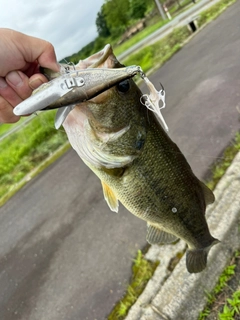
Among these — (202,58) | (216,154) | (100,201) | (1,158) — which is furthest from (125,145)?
(1,158)

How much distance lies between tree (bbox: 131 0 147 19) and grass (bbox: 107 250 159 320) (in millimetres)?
54575

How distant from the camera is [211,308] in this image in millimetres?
2654

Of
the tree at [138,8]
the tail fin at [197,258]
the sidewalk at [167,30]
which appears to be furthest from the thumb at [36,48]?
the tree at [138,8]

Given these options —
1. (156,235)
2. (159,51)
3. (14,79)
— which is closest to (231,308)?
(156,235)

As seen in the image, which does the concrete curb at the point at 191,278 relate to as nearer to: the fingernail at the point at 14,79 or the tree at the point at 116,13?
the fingernail at the point at 14,79

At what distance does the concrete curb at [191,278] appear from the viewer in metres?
2.68

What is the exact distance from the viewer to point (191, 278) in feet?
9.21

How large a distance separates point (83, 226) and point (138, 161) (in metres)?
3.75

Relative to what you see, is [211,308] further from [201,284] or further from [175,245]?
[175,245]

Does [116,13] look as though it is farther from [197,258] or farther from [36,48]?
[197,258]

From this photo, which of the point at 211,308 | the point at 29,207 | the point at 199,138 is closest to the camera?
the point at 211,308

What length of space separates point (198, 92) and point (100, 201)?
3513 millimetres

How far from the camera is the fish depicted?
1594 millimetres

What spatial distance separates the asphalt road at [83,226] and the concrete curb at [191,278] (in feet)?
2.49
